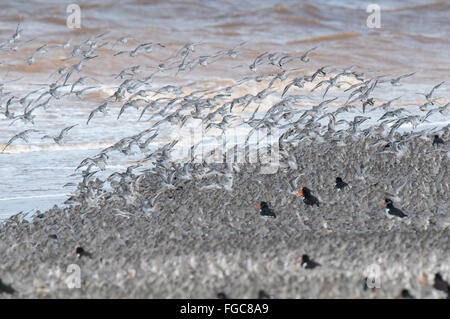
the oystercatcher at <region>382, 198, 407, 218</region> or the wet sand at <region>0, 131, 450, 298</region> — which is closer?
the wet sand at <region>0, 131, 450, 298</region>

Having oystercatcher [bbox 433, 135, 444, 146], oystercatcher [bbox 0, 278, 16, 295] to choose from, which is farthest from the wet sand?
oystercatcher [bbox 433, 135, 444, 146]

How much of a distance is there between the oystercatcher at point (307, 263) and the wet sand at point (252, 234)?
42 millimetres

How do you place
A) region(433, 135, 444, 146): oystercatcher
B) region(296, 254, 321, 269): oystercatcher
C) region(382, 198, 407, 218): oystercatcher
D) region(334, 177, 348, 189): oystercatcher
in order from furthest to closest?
1. region(433, 135, 444, 146): oystercatcher
2. region(334, 177, 348, 189): oystercatcher
3. region(382, 198, 407, 218): oystercatcher
4. region(296, 254, 321, 269): oystercatcher

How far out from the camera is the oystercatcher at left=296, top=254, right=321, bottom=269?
496 centimetres

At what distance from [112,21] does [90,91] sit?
32.1 feet

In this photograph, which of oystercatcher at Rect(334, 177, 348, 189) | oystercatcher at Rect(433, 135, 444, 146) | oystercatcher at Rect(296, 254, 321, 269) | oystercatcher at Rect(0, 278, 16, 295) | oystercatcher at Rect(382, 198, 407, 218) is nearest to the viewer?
oystercatcher at Rect(0, 278, 16, 295)

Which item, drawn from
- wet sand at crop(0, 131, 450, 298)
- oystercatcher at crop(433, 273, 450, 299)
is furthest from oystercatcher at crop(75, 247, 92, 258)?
oystercatcher at crop(433, 273, 450, 299)

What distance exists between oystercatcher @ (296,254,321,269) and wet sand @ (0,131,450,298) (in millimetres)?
42

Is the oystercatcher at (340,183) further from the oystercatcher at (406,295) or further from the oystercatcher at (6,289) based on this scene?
the oystercatcher at (6,289)

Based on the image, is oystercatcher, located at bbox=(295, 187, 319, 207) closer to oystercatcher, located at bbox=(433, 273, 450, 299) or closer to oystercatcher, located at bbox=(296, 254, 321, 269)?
oystercatcher, located at bbox=(296, 254, 321, 269)

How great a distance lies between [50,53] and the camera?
65.5 ft

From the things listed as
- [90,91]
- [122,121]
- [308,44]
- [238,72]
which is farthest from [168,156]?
[308,44]

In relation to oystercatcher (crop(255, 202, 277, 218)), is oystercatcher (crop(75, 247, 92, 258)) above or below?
above

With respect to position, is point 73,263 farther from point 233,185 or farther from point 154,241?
point 233,185
